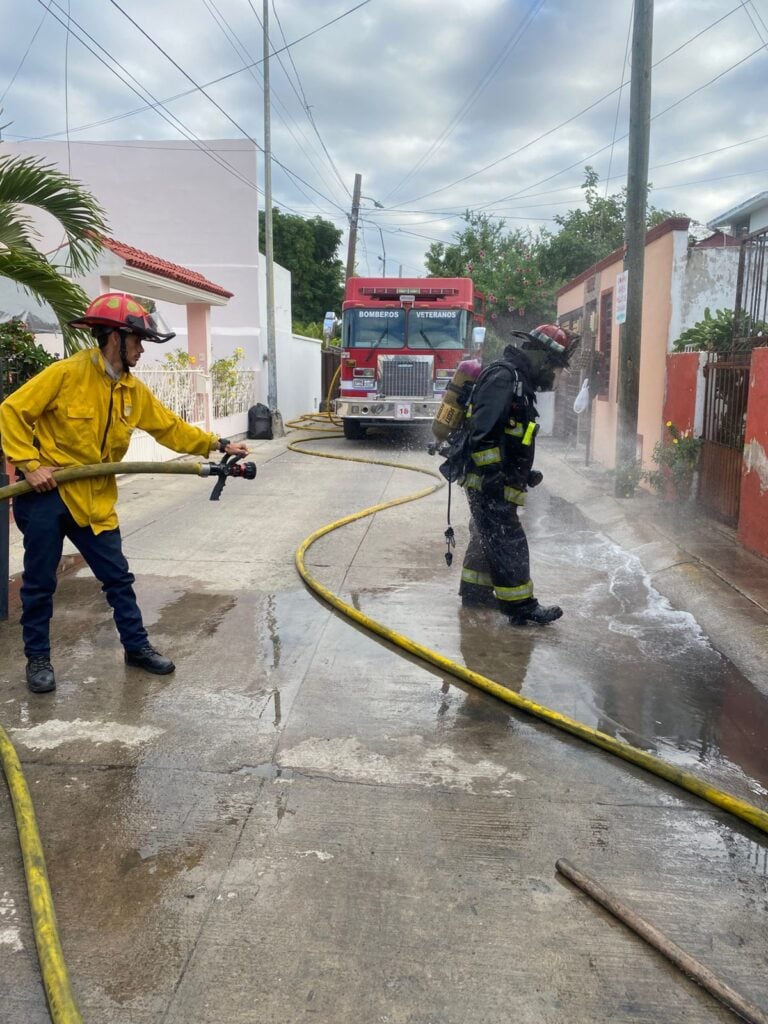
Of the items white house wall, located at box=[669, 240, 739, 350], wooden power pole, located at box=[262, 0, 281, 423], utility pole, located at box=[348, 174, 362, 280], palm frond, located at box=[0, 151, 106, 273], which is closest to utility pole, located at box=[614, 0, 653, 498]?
white house wall, located at box=[669, 240, 739, 350]

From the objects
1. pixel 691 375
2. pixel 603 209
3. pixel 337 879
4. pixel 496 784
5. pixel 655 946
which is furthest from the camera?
pixel 603 209

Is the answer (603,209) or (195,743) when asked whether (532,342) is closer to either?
(195,743)

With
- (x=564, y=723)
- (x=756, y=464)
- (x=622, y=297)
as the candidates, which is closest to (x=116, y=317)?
(x=564, y=723)

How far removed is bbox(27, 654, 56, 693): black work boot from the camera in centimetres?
404

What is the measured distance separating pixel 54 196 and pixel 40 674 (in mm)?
3805

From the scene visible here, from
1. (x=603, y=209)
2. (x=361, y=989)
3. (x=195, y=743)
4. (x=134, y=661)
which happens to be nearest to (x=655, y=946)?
(x=361, y=989)

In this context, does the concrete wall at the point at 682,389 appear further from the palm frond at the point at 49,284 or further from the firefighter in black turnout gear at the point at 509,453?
the palm frond at the point at 49,284

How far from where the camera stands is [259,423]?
1803cm

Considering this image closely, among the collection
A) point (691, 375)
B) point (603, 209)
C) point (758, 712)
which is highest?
point (603, 209)

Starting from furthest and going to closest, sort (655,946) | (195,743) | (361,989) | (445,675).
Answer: (445,675) → (195,743) → (655,946) → (361,989)

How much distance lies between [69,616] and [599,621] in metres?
3.29

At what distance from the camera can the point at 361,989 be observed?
2178mm

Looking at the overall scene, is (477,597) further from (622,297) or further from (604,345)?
(604,345)

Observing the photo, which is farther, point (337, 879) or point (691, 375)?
point (691, 375)
